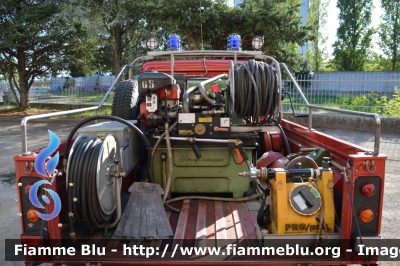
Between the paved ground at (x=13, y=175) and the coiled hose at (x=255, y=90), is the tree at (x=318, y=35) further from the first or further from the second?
the coiled hose at (x=255, y=90)

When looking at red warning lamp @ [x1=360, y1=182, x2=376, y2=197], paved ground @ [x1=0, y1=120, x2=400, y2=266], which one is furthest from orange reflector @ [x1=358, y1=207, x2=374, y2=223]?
paved ground @ [x1=0, y1=120, x2=400, y2=266]

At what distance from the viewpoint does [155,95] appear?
10.9ft

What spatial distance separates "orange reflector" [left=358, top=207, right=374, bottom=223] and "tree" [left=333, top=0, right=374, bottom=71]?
32.7 metres

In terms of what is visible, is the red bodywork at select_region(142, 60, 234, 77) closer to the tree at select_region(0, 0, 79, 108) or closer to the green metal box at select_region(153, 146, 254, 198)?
the green metal box at select_region(153, 146, 254, 198)

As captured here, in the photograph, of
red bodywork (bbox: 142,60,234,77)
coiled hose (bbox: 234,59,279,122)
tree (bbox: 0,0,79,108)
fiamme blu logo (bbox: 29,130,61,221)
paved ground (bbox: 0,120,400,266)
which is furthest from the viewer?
tree (bbox: 0,0,79,108)

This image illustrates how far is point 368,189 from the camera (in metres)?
2.30

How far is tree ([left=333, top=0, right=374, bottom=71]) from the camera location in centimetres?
3105

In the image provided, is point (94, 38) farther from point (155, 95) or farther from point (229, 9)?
point (155, 95)

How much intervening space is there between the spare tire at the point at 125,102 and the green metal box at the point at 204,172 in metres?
0.71

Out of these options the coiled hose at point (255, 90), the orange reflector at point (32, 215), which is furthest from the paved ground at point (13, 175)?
the coiled hose at point (255, 90)

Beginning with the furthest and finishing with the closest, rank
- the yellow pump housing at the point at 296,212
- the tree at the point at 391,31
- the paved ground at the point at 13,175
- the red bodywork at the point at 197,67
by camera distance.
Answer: the tree at the point at 391,31 < the red bodywork at the point at 197,67 < the paved ground at the point at 13,175 < the yellow pump housing at the point at 296,212

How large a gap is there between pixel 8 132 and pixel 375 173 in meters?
13.1

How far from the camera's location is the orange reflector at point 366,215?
2322 mm

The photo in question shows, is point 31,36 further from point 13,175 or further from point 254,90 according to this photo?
point 254,90
